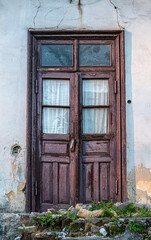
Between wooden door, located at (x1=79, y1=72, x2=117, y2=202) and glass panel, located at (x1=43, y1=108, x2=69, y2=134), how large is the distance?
236 mm

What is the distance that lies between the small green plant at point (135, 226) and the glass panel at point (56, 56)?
251cm

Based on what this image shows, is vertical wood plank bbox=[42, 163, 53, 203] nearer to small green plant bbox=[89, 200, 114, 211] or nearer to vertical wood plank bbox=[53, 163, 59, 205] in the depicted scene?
vertical wood plank bbox=[53, 163, 59, 205]

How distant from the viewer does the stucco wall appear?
436 centimetres

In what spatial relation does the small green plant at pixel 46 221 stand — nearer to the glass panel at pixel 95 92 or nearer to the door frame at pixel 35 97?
the door frame at pixel 35 97

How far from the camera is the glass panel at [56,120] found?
454 cm

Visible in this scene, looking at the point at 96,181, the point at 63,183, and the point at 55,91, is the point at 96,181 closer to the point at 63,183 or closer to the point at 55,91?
the point at 63,183

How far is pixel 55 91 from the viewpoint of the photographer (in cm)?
459

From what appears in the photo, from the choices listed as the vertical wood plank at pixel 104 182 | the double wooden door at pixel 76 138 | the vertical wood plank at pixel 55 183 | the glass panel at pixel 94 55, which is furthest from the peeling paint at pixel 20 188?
the glass panel at pixel 94 55

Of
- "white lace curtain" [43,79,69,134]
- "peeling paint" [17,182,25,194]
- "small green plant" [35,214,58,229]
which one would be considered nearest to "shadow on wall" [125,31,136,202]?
"white lace curtain" [43,79,69,134]

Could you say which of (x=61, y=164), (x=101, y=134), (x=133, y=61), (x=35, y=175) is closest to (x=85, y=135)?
(x=101, y=134)

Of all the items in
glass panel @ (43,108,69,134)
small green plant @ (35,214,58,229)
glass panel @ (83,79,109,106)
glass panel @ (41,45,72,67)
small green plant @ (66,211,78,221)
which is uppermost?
glass panel @ (41,45,72,67)

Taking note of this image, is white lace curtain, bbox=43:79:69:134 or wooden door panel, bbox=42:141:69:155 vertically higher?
white lace curtain, bbox=43:79:69:134

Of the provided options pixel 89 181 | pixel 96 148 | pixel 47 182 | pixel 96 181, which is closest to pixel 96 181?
pixel 96 181

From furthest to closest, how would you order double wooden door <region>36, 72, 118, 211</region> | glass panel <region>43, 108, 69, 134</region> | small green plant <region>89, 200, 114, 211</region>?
glass panel <region>43, 108, 69, 134</region> < double wooden door <region>36, 72, 118, 211</region> < small green plant <region>89, 200, 114, 211</region>
